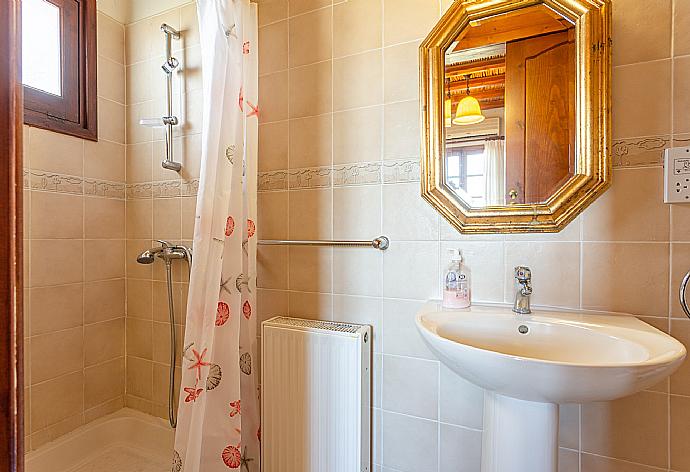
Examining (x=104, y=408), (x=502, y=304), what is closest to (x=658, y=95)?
(x=502, y=304)

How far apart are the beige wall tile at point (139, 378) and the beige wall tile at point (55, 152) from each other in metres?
1.01

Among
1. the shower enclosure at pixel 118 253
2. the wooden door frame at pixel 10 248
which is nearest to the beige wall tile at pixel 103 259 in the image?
the shower enclosure at pixel 118 253

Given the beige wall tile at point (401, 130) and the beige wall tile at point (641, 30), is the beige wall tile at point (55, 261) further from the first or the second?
the beige wall tile at point (641, 30)

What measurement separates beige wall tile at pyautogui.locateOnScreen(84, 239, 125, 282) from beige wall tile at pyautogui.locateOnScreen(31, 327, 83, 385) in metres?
0.27

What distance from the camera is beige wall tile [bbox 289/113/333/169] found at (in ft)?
4.86

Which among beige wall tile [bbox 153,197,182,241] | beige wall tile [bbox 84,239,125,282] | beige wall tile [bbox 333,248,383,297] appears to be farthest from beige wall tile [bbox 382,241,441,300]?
beige wall tile [bbox 84,239,125,282]

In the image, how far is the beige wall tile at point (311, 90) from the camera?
1.48 meters

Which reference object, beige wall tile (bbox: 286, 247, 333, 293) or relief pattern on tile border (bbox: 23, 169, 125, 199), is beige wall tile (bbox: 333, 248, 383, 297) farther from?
relief pattern on tile border (bbox: 23, 169, 125, 199)

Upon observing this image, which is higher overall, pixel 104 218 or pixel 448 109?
pixel 448 109

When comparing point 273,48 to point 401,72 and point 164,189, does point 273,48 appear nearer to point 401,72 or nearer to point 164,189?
point 401,72

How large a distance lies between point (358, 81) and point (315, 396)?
1.18 meters

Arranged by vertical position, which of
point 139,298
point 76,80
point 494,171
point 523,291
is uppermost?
point 76,80

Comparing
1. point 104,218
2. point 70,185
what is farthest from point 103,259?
point 70,185

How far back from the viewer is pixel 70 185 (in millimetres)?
1743
